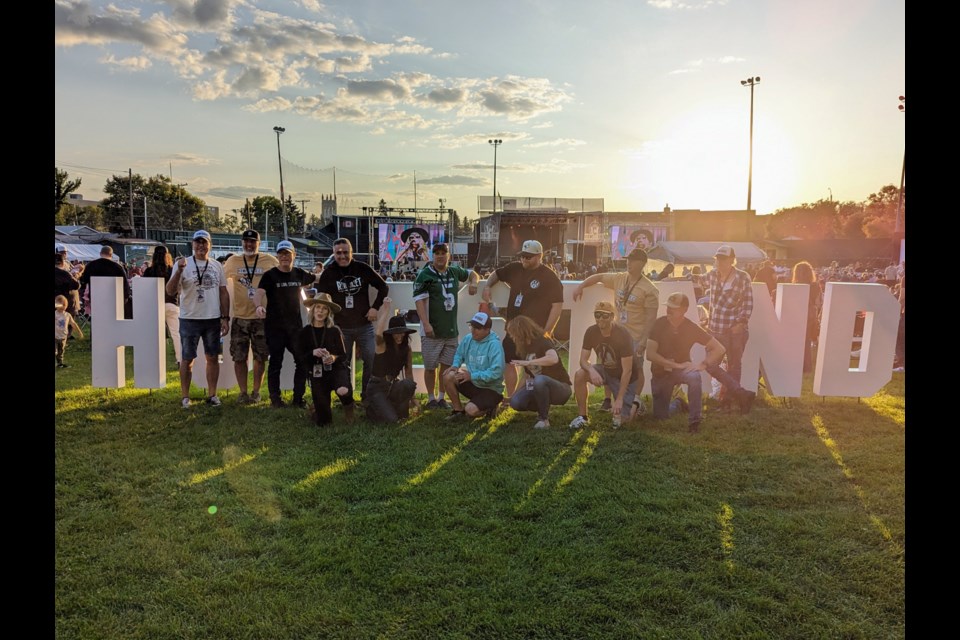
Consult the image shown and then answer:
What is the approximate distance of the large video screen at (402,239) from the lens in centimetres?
2795

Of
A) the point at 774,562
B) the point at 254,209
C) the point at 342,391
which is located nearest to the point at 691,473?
the point at 774,562

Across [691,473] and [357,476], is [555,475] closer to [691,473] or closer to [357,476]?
[691,473]

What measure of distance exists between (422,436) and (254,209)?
3546 inches

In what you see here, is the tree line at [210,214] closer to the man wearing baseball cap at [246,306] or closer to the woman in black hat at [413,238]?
the woman in black hat at [413,238]

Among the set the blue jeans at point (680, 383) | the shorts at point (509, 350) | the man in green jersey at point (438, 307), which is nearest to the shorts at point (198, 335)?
the man in green jersey at point (438, 307)

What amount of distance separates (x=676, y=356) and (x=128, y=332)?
6.91 meters

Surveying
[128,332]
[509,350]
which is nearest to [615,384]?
[509,350]

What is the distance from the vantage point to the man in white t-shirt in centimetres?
703

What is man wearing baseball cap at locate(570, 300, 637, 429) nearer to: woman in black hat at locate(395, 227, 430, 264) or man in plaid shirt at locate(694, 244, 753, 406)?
man in plaid shirt at locate(694, 244, 753, 406)

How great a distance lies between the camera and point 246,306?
24.0 ft

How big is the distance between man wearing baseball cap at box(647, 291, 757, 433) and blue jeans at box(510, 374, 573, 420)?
1.09 metres

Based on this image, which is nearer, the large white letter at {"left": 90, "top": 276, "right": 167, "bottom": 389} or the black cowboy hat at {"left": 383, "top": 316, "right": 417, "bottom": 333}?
the black cowboy hat at {"left": 383, "top": 316, "right": 417, "bottom": 333}

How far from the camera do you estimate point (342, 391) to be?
664 cm

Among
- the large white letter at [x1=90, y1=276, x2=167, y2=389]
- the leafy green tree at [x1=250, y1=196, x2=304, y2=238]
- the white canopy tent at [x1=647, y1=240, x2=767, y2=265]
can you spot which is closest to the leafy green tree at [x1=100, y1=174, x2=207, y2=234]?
the leafy green tree at [x1=250, y1=196, x2=304, y2=238]
